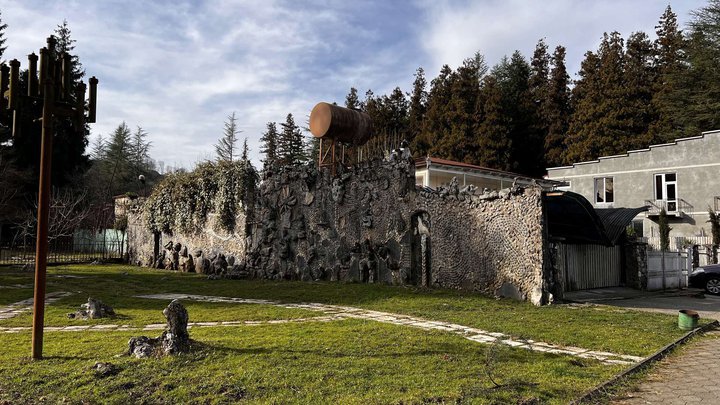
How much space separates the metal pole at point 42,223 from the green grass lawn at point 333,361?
1.28 feet

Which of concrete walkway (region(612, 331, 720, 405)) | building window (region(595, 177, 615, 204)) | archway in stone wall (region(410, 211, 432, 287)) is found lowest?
concrete walkway (region(612, 331, 720, 405))

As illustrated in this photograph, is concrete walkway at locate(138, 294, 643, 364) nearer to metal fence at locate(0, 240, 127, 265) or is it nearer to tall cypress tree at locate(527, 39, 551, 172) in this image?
metal fence at locate(0, 240, 127, 265)

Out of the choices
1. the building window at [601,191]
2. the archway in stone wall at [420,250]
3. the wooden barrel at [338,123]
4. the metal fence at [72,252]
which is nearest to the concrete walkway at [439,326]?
the archway in stone wall at [420,250]

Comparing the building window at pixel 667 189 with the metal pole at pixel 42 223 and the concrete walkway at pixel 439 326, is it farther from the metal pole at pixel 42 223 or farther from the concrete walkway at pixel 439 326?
the metal pole at pixel 42 223

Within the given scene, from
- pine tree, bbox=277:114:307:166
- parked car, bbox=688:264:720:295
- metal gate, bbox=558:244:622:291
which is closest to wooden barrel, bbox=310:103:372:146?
metal gate, bbox=558:244:622:291

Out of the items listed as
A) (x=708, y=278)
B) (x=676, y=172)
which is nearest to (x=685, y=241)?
(x=676, y=172)

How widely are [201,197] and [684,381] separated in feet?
67.1

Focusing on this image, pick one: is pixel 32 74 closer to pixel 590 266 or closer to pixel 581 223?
pixel 581 223

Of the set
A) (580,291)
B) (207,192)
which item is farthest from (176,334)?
(207,192)

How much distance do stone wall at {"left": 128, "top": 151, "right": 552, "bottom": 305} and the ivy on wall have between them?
64 cm

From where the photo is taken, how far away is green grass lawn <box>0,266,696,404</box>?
4930mm

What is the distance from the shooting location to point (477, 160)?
1663 inches

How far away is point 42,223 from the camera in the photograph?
6355 mm

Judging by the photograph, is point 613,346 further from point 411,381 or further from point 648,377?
point 411,381
